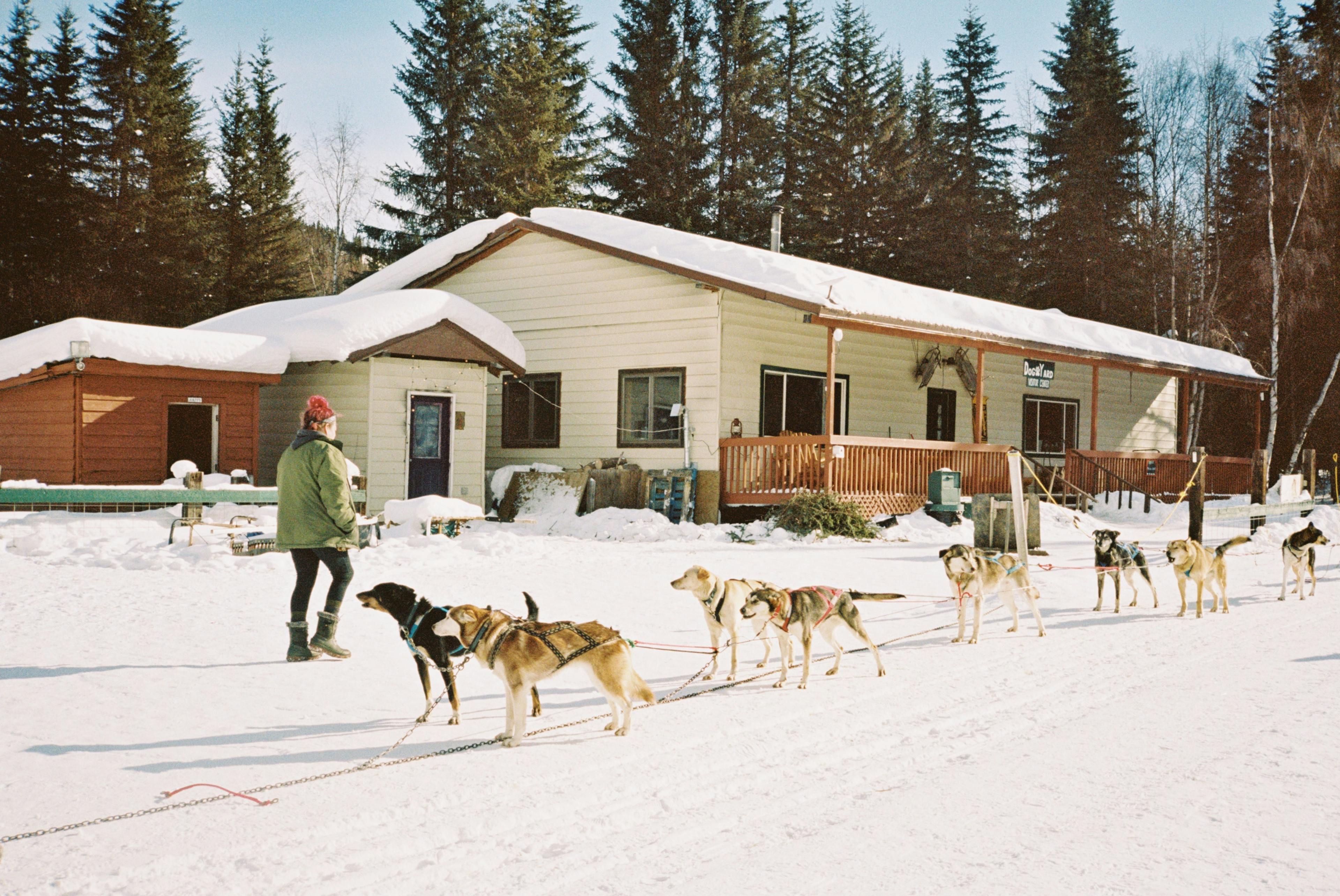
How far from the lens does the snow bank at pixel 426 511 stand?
1504 centimetres

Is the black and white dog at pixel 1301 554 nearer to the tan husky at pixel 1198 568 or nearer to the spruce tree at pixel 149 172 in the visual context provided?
the tan husky at pixel 1198 568

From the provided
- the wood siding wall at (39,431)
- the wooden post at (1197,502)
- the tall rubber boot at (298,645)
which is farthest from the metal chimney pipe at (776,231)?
the tall rubber boot at (298,645)

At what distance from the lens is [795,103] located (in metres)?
42.3

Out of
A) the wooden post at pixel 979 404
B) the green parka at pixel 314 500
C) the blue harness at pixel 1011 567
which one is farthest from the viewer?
the wooden post at pixel 979 404

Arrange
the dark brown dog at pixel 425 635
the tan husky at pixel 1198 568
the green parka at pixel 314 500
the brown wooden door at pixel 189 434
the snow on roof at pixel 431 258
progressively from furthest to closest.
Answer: the snow on roof at pixel 431 258, the brown wooden door at pixel 189 434, the tan husky at pixel 1198 568, the green parka at pixel 314 500, the dark brown dog at pixel 425 635

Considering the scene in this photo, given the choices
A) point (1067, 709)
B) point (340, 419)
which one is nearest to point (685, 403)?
point (340, 419)

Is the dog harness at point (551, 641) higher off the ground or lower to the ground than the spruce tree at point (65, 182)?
lower

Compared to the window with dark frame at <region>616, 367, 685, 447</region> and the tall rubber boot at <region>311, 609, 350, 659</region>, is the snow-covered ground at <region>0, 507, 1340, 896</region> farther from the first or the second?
the window with dark frame at <region>616, 367, 685, 447</region>

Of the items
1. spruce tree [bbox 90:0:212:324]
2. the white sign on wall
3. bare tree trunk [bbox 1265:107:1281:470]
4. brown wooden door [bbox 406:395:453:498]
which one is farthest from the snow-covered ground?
spruce tree [bbox 90:0:212:324]

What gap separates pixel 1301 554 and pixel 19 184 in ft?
116

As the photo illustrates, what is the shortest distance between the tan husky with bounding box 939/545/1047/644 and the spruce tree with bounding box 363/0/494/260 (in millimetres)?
30169

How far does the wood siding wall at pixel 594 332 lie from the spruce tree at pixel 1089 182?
85.3 feet

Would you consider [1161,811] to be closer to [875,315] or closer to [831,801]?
[831,801]

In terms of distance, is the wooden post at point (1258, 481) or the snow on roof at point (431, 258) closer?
the wooden post at point (1258, 481)
